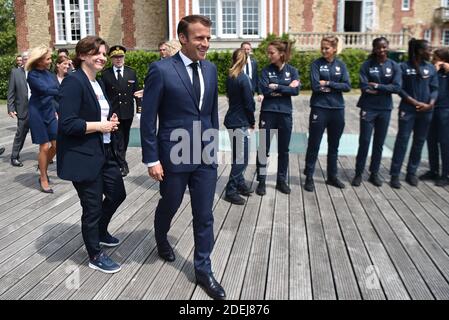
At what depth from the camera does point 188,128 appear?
3.52m

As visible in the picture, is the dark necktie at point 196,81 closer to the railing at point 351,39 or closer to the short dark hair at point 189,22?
the short dark hair at point 189,22


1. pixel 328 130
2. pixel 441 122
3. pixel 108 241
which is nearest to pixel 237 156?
pixel 328 130

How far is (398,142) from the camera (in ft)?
22.0

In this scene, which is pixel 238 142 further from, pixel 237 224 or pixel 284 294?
pixel 284 294

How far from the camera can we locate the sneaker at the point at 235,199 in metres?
5.85

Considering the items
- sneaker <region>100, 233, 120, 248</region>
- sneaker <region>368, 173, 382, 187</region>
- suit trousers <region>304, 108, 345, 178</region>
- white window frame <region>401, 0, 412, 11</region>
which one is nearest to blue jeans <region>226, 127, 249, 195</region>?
suit trousers <region>304, 108, 345, 178</region>

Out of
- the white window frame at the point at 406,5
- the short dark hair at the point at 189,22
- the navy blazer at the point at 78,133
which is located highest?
the white window frame at the point at 406,5

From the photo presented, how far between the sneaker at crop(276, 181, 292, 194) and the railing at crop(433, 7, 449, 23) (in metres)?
39.8

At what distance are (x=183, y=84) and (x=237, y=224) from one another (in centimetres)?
216

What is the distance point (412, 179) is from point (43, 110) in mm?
5349

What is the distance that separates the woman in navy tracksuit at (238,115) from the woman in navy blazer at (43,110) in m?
2.30

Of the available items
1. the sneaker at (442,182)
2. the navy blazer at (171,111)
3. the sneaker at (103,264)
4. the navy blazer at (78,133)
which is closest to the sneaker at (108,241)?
the sneaker at (103,264)

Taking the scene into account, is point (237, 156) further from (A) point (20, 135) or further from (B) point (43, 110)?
(A) point (20, 135)
